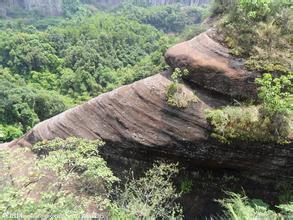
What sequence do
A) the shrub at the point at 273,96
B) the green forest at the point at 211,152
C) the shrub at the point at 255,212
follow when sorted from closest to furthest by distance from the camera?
1. the green forest at the point at 211,152
2. the shrub at the point at 255,212
3. the shrub at the point at 273,96

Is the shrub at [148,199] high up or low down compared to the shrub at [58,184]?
down

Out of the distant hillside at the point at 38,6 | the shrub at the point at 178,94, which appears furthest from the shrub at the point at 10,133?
the distant hillside at the point at 38,6

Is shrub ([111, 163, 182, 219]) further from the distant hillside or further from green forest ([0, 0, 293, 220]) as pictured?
the distant hillside

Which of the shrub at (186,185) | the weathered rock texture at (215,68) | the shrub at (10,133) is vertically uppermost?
the weathered rock texture at (215,68)

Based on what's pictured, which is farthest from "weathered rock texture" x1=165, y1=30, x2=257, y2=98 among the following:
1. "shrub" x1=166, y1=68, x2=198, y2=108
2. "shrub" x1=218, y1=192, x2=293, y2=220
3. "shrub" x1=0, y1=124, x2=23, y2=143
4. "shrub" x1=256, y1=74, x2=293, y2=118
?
"shrub" x1=0, y1=124, x2=23, y2=143

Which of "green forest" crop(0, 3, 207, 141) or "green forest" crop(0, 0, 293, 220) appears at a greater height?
"green forest" crop(0, 0, 293, 220)

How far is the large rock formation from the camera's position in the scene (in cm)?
1091

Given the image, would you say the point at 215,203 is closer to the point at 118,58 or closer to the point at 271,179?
the point at 271,179

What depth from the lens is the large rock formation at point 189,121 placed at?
10906 millimetres

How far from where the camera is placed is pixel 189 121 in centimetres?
1102

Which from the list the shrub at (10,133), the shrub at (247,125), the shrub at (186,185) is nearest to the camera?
the shrub at (247,125)

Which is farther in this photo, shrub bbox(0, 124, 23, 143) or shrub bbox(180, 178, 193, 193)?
shrub bbox(0, 124, 23, 143)

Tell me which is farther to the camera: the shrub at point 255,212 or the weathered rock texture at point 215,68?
the weathered rock texture at point 215,68

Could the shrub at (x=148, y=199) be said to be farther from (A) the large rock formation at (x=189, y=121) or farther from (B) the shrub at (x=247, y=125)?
(B) the shrub at (x=247, y=125)
